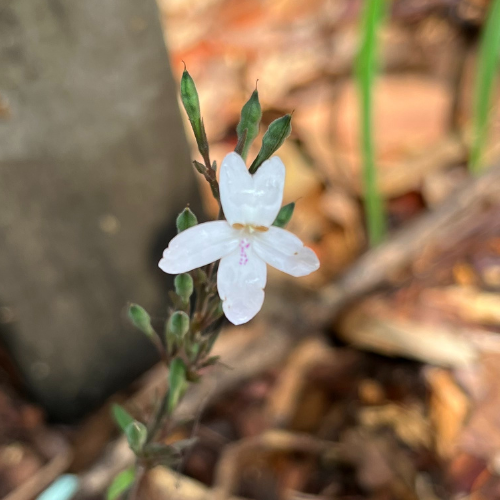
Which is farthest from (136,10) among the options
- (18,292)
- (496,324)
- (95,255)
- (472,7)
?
(472,7)

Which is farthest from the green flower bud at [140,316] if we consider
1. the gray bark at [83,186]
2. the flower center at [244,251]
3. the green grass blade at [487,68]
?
the green grass blade at [487,68]

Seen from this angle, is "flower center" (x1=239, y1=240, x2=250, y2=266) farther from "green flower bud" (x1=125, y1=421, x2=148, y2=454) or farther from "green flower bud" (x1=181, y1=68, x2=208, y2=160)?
"green flower bud" (x1=125, y1=421, x2=148, y2=454)

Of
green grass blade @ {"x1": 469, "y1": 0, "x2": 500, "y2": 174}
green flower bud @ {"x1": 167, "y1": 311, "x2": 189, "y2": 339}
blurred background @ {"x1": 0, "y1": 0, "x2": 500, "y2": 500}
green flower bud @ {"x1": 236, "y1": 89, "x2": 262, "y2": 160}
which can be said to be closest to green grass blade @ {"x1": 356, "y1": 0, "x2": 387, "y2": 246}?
blurred background @ {"x1": 0, "y1": 0, "x2": 500, "y2": 500}

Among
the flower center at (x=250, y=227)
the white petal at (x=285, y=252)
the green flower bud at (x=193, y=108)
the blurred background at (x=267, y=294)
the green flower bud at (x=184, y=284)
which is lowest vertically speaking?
the blurred background at (x=267, y=294)

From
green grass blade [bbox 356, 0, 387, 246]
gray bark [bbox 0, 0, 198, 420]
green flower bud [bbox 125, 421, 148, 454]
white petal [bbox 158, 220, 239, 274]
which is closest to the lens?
white petal [bbox 158, 220, 239, 274]

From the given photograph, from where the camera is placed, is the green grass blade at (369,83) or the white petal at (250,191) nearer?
the white petal at (250,191)

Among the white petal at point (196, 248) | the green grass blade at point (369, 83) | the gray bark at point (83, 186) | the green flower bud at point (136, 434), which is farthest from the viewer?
the green grass blade at point (369, 83)

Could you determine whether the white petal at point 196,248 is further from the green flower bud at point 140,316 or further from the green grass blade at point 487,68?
the green grass blade at point 487,68
